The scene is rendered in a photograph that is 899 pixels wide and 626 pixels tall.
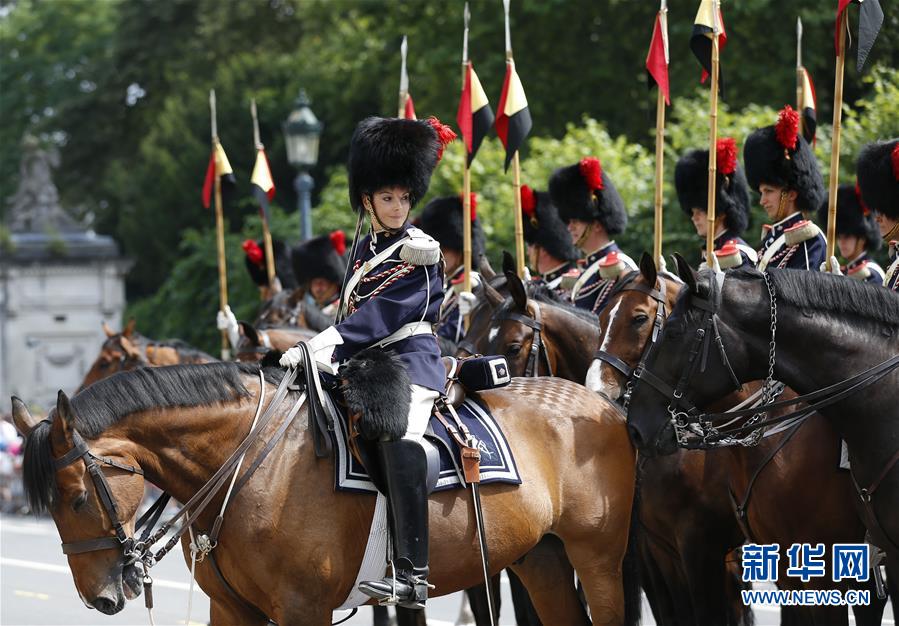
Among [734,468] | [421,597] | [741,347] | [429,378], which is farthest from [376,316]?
[734,468]

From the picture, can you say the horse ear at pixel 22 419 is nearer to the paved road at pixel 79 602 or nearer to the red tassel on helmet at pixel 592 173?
the red tassel on helmet at pixel 592 173

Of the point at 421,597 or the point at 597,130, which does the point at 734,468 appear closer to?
the point at 421,597

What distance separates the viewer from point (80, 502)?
5.95m

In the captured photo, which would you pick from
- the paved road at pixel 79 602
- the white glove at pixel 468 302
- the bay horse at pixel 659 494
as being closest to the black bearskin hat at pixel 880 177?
the bay horse at pixel 659 494

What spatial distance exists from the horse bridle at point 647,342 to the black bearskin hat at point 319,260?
6492mm

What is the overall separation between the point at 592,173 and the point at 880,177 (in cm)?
254

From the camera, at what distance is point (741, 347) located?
6570 millimetres

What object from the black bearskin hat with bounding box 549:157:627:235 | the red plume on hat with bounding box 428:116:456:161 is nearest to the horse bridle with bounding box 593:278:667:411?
the red plume on hat with bounding box 428:116:456:161

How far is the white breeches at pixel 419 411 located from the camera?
643cm

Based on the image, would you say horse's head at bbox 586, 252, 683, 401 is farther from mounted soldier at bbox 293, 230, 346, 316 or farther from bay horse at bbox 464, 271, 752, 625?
mounted soldier at bbox 293, 230, 346, 316

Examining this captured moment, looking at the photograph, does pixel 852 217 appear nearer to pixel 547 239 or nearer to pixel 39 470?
pixel 547 239

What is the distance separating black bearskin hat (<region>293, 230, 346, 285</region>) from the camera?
14.3m

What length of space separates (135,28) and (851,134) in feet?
105

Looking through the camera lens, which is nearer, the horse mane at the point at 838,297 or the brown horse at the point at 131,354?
the horse mane at the point at 838,297
